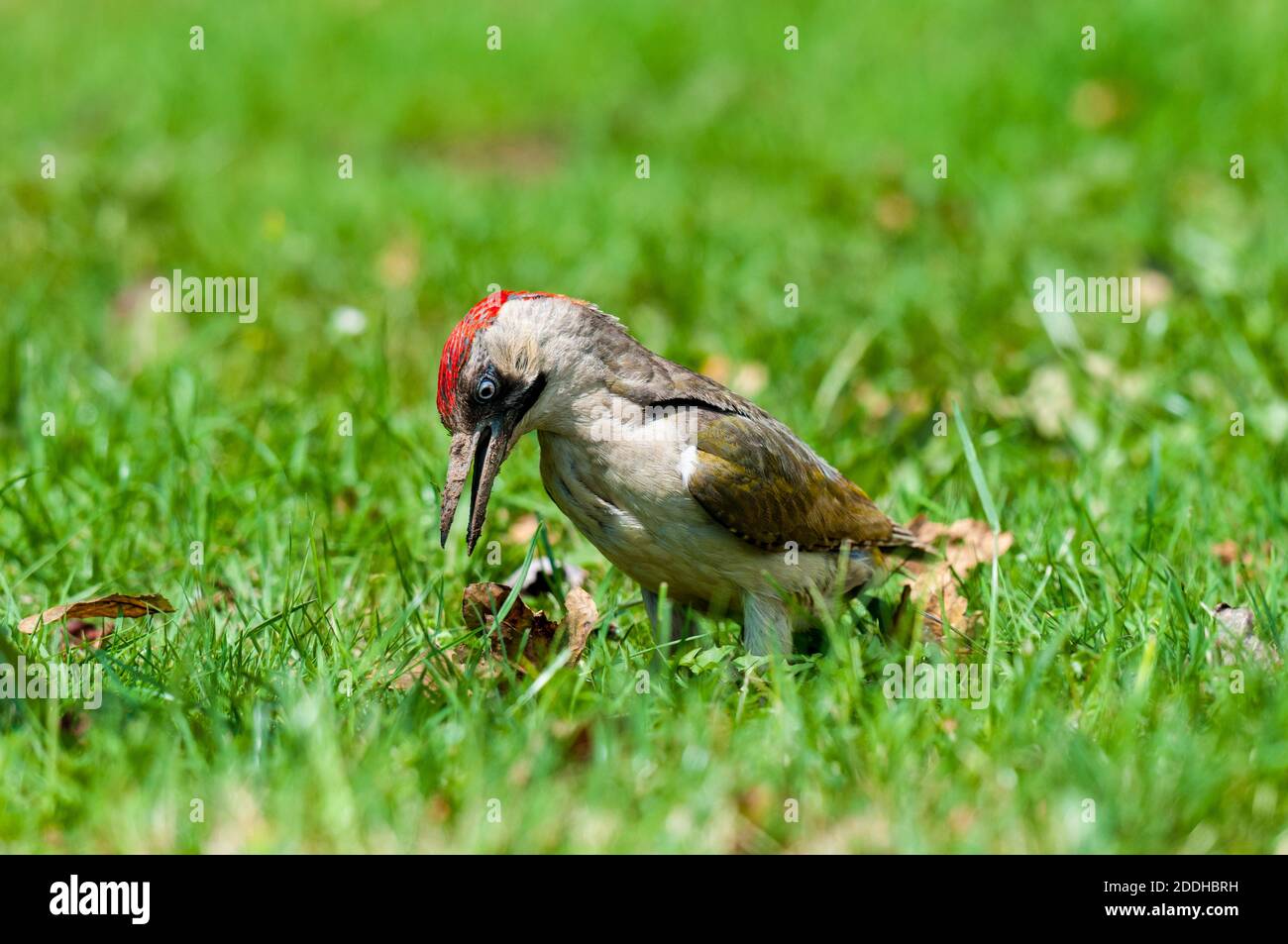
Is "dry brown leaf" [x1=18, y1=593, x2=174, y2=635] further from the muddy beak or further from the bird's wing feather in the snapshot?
the bird's wing feather

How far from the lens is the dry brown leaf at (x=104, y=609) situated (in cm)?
402

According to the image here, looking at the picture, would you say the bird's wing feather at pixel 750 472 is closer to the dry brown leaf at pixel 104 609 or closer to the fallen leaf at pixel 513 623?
the fallen leaf at pixel 513 623

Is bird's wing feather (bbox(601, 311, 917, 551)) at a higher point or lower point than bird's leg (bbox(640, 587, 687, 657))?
higher

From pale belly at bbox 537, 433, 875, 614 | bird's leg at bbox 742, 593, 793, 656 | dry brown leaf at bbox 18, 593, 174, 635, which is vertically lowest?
bird's leg at bbox 742, 593, 793, 656

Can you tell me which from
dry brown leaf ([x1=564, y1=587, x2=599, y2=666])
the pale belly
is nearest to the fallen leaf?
dry brown leaf ([x1=564, y1=587, x2=599, y2=666])

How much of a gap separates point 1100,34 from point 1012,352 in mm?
3980

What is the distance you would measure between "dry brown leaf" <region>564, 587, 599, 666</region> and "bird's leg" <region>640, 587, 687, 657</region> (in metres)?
0.19

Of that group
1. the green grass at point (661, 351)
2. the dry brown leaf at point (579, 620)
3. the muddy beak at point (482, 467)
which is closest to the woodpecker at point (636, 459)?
the muddy beak at point (482, 467)

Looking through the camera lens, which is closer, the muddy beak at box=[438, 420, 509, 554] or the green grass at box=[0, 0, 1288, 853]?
the green grass at box=[0, 0, 1288, 853]

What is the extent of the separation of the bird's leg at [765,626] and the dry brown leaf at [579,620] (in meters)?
0.42

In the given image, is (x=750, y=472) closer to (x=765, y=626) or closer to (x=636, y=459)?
(x=636, y=459)

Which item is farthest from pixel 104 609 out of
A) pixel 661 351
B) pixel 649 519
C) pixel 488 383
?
pixel 661 351

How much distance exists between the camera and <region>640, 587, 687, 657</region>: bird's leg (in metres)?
3.91
